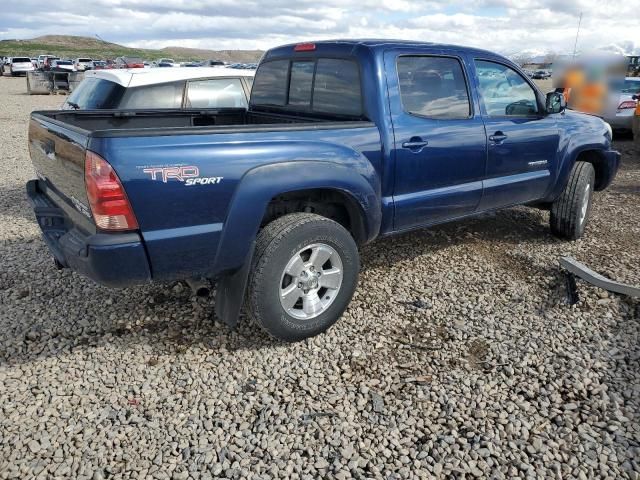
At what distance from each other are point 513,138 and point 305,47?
1828 mm

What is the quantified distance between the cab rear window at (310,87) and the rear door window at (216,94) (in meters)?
2.06

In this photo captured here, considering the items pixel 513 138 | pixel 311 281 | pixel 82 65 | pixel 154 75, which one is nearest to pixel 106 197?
pixel 311 281

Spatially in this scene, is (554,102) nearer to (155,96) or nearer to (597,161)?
(597,161)

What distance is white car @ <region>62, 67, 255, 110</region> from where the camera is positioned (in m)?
6.10

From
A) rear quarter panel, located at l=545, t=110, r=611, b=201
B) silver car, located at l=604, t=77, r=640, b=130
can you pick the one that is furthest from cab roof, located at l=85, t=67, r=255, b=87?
silver car, located at l=604, t=77, r=640, b=130

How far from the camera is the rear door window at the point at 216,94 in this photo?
6543 millimetres

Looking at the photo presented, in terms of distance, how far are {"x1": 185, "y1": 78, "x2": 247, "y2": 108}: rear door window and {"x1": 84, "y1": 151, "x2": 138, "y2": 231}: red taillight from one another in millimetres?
4067

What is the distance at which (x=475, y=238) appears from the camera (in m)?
5.36

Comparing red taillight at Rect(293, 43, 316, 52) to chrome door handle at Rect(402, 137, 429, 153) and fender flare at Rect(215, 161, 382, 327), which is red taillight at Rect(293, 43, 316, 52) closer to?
chrome door handle at Rect(402, 137, 429, 153)

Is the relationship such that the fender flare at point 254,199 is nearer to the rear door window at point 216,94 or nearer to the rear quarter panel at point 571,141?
the rear quarter panel at point 571,141

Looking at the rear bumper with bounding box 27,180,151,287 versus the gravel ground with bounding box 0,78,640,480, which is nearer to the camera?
the gravel ground with bounding box 0,78,640,480

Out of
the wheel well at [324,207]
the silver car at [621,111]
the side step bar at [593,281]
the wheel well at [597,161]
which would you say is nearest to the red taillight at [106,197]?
the wheel well at [324,207]

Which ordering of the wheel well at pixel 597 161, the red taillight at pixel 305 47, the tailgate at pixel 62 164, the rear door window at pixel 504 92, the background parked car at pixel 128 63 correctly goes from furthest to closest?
the background parked car at pixel 128 63
the wheel well at pixel 597 161
the rear door window at pixel 504 92
the red taillight at pixel 305 47
the tailgate at pixel 62 164

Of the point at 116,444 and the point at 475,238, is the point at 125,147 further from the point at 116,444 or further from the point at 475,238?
the point at 475,238
